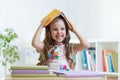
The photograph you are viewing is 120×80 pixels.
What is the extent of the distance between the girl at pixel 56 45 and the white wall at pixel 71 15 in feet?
7.18

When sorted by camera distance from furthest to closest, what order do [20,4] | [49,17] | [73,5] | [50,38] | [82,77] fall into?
[73,5]
[20,4]
[50,38]
[49,17]
[82,77]

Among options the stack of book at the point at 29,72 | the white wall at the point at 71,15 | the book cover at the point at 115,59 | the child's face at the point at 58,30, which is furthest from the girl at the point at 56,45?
the white wall at the point at 71,15

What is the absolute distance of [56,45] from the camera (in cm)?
138

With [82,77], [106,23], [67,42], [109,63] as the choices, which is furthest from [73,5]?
[82,77]

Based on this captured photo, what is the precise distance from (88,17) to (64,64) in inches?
103

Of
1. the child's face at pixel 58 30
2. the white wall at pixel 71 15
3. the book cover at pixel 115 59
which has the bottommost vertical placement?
the book cover at pixel 115 59

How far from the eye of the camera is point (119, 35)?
11.3 feet

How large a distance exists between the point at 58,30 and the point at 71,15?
2.84 m

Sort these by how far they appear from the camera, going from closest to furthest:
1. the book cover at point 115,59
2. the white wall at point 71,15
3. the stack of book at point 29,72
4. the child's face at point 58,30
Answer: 1. the stack of book at point 29,72
2. the child's face at point 58,30
3. the book cover at point 115,59
4. the white wall at point 71,15

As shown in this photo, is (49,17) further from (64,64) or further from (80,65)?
(80,65)

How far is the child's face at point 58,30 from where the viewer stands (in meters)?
1.23

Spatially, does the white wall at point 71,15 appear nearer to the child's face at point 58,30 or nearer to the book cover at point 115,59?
the book cover at point 115,59

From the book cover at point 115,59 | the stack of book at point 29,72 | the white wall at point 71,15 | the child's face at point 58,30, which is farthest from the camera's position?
the white wall at point 71,15

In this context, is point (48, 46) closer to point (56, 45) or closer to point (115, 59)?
point (56, 45)
